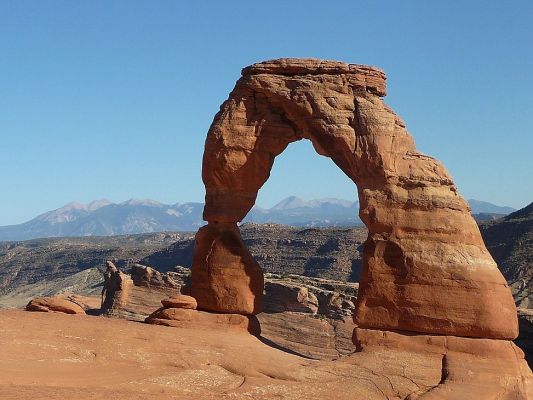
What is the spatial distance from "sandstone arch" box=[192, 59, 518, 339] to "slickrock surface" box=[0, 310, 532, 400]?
3.59 ft

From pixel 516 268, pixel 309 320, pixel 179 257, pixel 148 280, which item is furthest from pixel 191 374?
pixel 179 257

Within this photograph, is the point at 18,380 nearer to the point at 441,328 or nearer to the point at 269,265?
the point at 441,328

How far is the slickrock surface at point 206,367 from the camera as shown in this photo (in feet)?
48.1

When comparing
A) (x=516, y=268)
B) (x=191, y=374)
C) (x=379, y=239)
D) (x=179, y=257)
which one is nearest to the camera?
(x=191, y=374)

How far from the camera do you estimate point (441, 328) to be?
18.3 m

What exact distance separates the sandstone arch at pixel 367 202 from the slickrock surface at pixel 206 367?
109cm

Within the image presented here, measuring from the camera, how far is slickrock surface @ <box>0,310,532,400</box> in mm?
14656

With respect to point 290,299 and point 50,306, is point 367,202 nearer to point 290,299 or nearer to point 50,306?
point 50,306

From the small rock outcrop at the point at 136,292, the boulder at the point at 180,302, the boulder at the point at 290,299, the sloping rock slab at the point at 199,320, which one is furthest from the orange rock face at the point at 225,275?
the small rock outcrop at the point at 136,292

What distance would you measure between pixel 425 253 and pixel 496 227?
56.5m

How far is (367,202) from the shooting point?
19.9 metres

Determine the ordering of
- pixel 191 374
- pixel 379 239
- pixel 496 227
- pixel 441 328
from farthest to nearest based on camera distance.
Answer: pixel 496 227 → pixel 379 239 → pixel 441 328 → pixel 191 374

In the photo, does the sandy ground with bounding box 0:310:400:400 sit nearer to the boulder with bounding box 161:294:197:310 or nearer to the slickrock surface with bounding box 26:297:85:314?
the slickrock surface with bounding box 26:297:85:314

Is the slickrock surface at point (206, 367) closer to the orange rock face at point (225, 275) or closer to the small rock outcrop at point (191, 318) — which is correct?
the small rock outcrop at point (191, 318)
